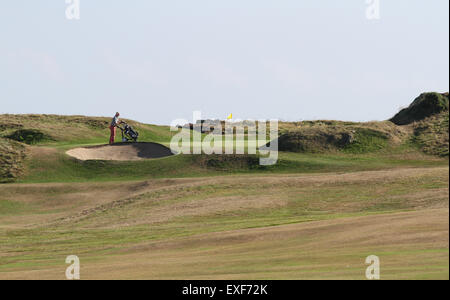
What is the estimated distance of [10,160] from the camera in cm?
4638

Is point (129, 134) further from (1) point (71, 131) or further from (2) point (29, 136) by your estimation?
(2) point (29, 136)

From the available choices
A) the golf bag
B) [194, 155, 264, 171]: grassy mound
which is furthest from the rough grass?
the golf bag

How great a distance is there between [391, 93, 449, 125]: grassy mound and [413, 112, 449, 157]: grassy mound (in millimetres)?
1332

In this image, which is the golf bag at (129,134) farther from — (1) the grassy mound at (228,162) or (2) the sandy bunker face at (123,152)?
(1) the grassy mound at (228,162)

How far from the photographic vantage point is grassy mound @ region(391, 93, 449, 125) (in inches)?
1970

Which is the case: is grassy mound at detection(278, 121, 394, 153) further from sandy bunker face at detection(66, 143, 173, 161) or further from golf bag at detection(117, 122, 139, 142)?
golf bag at detection(117, 122, 139, 142)

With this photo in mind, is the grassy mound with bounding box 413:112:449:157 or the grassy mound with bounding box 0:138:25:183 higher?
the grassy mound with bounding box 413:112:449:157

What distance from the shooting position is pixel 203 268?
1591 centimetres

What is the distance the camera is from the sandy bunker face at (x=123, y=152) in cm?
4847

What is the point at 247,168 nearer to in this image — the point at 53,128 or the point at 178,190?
the point at 178,190

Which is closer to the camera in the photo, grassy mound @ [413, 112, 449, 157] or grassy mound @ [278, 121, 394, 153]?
grassy mound @ [413, 112, 449, 157]

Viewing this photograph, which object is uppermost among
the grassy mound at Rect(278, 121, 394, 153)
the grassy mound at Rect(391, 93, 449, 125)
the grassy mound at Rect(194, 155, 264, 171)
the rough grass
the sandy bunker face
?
the grassy mound at Rect(391, 93, 449, 125)

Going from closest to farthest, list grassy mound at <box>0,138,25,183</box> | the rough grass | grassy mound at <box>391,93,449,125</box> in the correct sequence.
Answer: the rough grass, grassy mound at <box>0,138,25,183</box>, grassy mound at <box>391,93,449,125</box>

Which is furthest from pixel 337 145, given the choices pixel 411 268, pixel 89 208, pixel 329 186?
pixel 411 268
